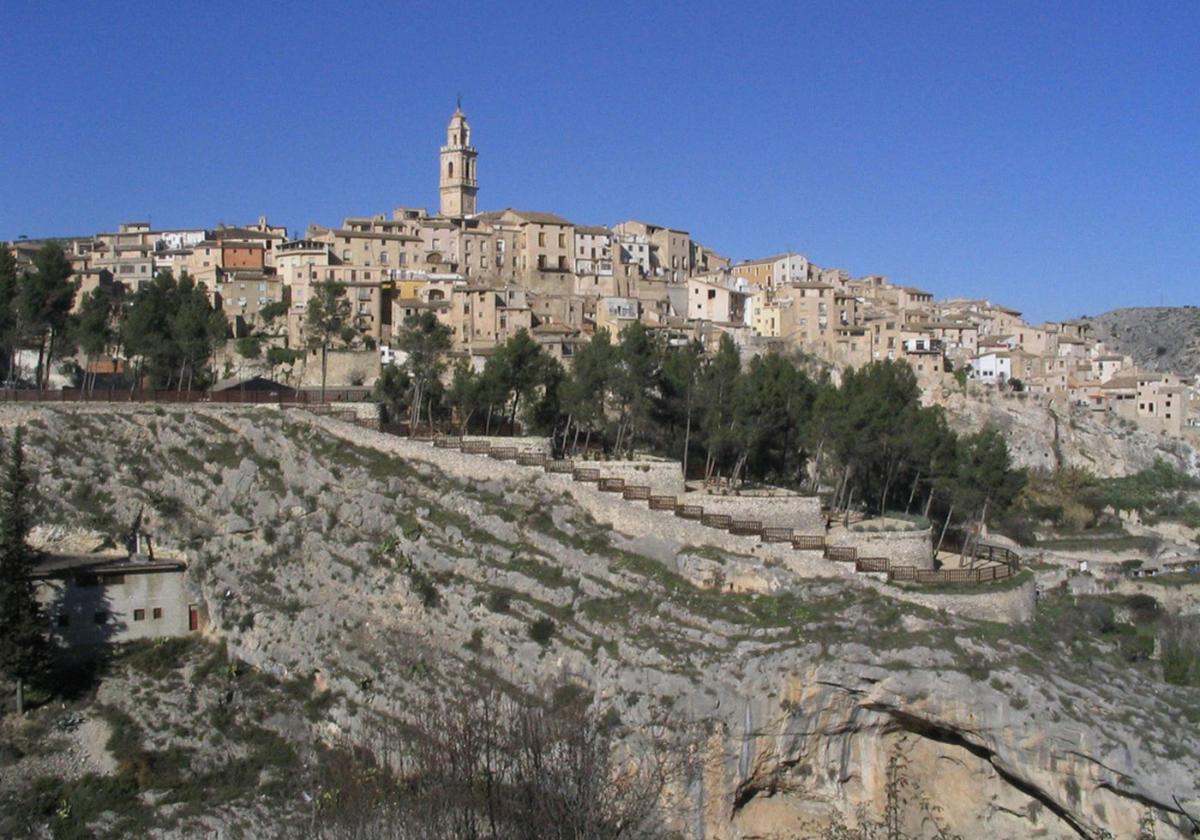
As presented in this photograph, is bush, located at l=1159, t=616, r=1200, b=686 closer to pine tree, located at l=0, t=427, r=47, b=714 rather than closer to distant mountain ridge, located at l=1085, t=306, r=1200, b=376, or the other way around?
pine tree, located at l=0, t=427, r=47, b=714

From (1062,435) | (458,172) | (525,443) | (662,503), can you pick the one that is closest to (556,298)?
(458,172)

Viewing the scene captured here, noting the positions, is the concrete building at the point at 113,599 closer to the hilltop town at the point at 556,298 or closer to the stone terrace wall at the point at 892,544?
the stone terrace wall at the point at 892,544

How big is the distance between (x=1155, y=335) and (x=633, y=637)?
132236 millimetres

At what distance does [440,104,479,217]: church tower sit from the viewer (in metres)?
99.6

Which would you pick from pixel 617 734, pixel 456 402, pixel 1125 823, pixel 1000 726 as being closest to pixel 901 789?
pixel 1000 726

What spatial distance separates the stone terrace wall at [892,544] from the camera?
3875 cm

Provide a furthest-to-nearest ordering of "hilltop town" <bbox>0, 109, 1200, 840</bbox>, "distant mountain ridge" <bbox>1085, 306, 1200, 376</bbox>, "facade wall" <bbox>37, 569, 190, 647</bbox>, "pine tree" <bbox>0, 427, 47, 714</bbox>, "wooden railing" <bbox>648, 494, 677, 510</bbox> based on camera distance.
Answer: "distant mountain ridge" <bbox>1085, 306, 1200, 376</bbox>, "wooden railing" <bbox>648, 494, 677, 510</bbox>, "facade wall" <bbox>37, 569, 190, 647</bbox>, "pine tree" <bbox>0, 427, 47, 714</bbox>, "hilltop town" <bbox>0, 109, 1200, 840</bbox>

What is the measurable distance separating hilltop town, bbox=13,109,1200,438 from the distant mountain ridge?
4599 cm

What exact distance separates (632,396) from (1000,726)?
22.8 m

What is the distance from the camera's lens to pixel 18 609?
35188mm

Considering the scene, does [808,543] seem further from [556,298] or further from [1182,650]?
[556,298]

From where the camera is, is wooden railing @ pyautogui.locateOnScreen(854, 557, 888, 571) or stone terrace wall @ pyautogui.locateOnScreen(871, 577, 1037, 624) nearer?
stone terrace wall @ pyautogui.locateOnScreen(871, 577, 1037, 624)

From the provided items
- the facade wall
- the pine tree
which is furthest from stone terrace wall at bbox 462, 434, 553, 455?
the pine tree

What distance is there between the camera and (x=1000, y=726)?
30.9 metres
